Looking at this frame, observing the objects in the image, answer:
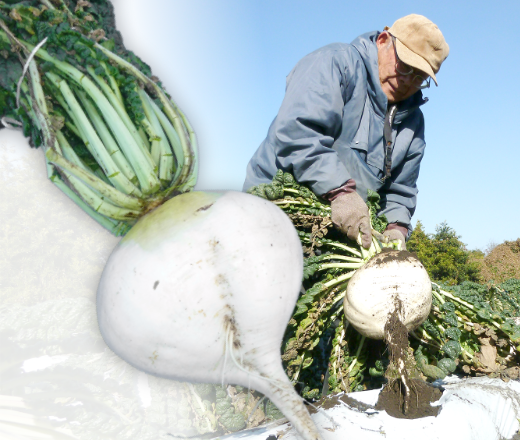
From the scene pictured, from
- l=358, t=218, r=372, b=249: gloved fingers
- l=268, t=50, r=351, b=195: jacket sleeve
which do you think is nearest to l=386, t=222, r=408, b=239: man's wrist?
l=358, t=218, r=372, b=249: gloved fingers

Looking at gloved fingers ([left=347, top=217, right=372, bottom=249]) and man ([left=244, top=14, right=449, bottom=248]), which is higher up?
man ([left=244, top=14, right=449, bottom=248])

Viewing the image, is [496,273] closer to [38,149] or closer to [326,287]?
[326,287]

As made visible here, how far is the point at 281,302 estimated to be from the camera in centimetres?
163

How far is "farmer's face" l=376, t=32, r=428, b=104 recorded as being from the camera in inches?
107

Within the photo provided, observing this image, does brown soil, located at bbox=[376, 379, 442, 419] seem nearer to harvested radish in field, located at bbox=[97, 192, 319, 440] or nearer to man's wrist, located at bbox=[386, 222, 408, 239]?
harvested radish in field, located at bbox=[97, 192, 319, 440]

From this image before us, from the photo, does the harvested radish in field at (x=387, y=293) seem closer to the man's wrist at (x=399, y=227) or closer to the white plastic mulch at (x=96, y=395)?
the white plastic mulch at (x=96, y=395)

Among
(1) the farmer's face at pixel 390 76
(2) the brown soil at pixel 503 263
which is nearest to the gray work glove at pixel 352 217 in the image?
(1) the farmer's face at pixel 390 76

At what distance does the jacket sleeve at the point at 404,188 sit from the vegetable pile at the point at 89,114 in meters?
1.92

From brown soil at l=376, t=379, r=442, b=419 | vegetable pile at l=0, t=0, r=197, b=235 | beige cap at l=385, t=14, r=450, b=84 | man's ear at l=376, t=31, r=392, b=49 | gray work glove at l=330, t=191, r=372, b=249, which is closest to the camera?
vegetable pile at l=0, t=0, r=197, b=235

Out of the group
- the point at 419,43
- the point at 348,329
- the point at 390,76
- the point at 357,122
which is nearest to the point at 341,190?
the point at 357,122

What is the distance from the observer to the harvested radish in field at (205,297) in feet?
4.85

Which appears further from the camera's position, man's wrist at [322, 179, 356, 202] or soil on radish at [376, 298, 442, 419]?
man's wrist at [322, 179, 356, 202]

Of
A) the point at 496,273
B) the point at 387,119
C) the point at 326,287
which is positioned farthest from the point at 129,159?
the point at 496,273

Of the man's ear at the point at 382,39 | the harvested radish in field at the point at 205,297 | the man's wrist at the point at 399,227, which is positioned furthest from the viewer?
the man's wrist at the point at 399,227
